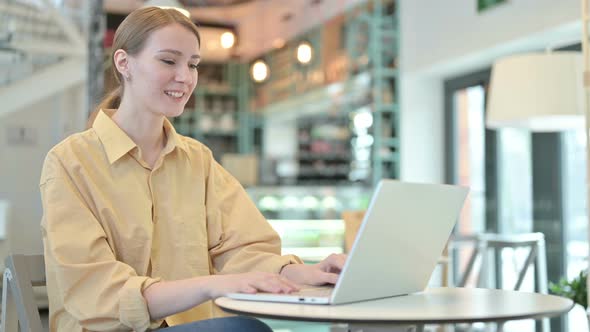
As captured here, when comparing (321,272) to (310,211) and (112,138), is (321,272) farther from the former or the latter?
(310,211)

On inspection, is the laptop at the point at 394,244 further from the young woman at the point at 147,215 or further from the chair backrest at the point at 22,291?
the chair backrest at the point at 22,291

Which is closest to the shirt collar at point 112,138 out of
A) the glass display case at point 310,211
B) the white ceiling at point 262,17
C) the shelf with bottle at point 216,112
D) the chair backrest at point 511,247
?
the chair backrest at point 511,247

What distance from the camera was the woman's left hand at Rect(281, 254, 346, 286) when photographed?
4.76 ft

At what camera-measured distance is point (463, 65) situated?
6137 mm

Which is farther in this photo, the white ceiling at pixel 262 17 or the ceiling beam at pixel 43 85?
the white ceiling at pixel 262 17

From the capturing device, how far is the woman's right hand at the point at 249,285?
1223mm

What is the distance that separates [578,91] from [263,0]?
21.4ft

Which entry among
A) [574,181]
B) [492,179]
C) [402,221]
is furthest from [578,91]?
[402,221]

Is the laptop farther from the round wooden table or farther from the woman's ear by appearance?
the woman's ear

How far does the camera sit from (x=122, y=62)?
1642 mm

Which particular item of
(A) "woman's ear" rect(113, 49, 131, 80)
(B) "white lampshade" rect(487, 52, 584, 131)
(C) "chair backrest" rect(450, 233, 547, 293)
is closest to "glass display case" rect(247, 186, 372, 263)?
(C) "chair backrest" rect(450, 233, 547, 293)

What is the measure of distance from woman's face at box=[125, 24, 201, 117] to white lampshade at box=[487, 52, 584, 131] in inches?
99.2

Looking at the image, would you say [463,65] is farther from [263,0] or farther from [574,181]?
[263,0]

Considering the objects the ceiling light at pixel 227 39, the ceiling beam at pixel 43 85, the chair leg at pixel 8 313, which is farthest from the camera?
the ceiling light at pixel 227 39
